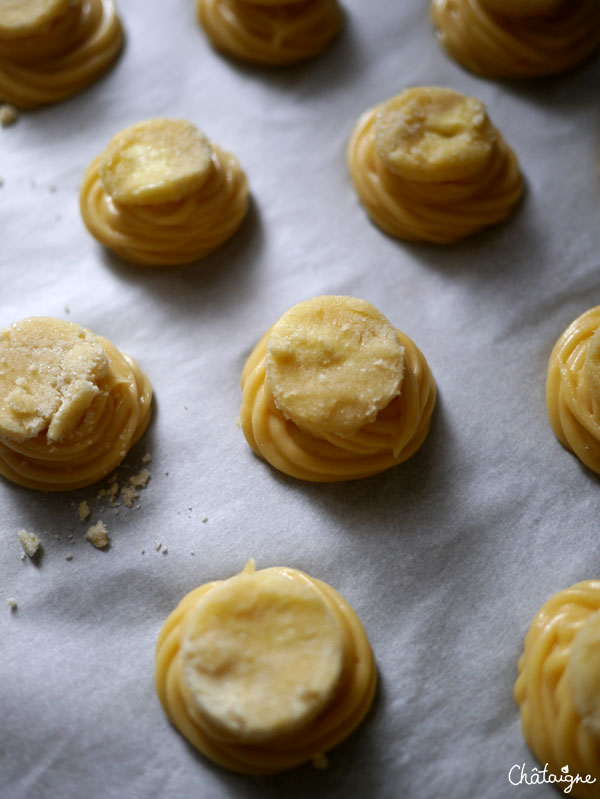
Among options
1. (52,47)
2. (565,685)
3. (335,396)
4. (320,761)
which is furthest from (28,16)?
(565,685)

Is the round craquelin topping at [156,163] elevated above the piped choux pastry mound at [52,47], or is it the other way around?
the piped choux pastry mound at [52,47]

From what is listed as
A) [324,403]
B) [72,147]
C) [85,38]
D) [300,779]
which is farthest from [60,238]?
[300,779]

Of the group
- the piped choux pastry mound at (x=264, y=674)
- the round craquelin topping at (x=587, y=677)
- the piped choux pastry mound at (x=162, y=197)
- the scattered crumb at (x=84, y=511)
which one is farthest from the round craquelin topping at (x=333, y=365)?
the round craquelin topping at (x=587, y=677)

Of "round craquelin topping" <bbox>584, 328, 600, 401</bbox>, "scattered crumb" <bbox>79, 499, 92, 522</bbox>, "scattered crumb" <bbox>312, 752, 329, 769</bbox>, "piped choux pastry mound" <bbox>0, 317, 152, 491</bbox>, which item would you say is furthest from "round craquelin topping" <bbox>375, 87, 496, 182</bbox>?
"scattered crumb" <bbox>312, 752, 329, 769</bbox>

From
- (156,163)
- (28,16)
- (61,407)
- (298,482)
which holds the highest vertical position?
(28,16)

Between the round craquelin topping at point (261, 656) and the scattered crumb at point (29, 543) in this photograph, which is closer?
the round craquelin topping at point (261, 656)

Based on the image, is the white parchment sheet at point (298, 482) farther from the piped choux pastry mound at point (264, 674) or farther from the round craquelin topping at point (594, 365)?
the round craquelin topping at point (594, 365)

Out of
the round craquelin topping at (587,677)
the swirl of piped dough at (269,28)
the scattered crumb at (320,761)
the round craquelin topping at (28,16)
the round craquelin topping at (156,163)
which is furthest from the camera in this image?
the swirl of piped dough at (269,28)

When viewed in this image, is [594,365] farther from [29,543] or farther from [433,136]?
[29,543]

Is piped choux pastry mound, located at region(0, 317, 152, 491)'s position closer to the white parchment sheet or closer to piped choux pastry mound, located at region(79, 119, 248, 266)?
the white parchment sheet
